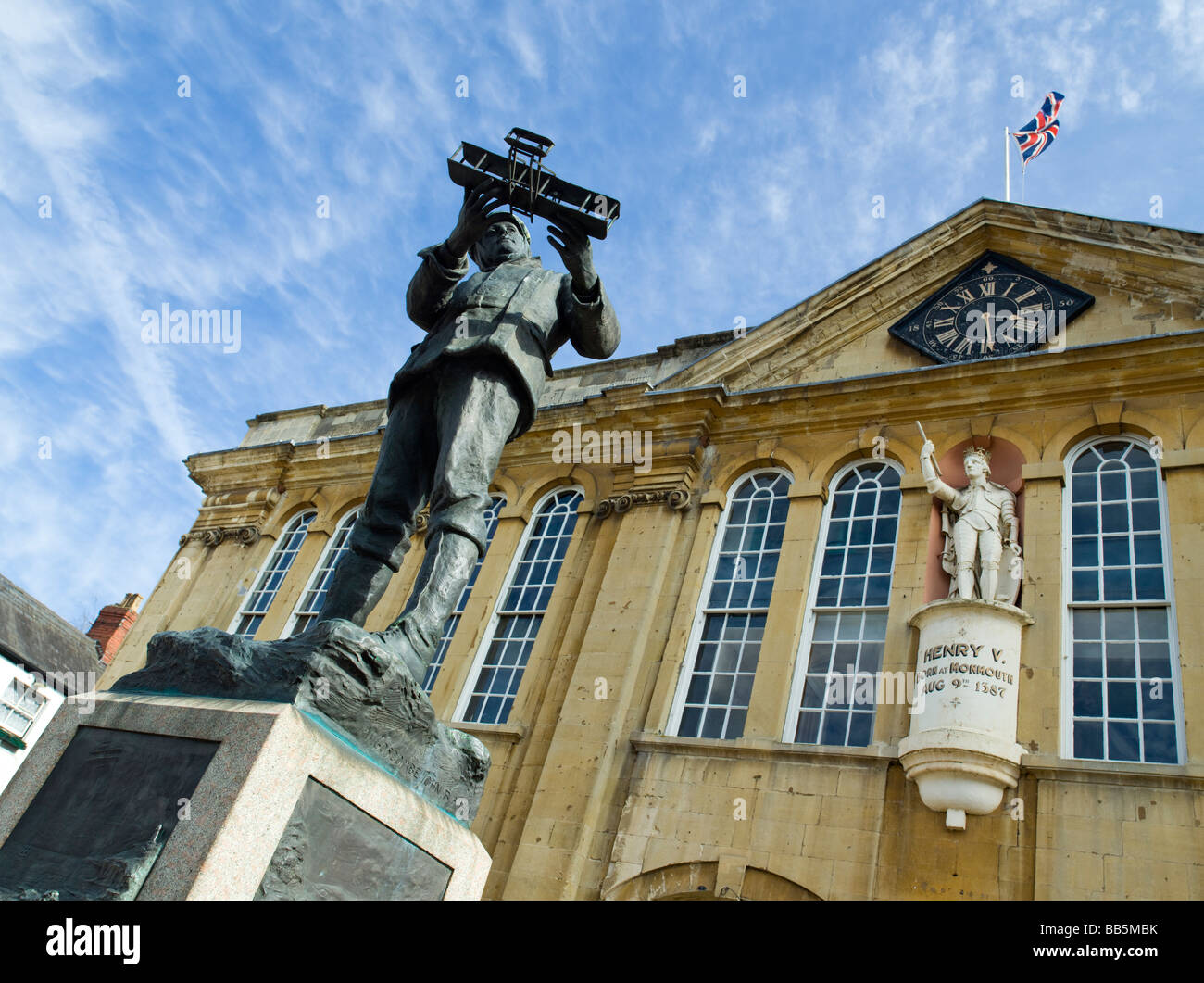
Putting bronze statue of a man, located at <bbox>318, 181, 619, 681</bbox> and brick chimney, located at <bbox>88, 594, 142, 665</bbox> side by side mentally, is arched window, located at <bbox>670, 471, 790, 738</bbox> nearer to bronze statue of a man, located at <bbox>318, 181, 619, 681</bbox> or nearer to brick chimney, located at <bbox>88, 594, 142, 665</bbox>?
bronze statue of a man, located at <bbox>318, 181, 619, 681</bbox>

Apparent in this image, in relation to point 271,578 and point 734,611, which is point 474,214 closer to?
point 734,611

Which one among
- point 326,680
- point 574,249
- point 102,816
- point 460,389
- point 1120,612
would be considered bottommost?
point 102,816

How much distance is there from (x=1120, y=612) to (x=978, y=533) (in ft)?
5.21

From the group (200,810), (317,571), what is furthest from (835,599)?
(317,571)

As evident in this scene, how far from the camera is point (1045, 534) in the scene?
397 inches

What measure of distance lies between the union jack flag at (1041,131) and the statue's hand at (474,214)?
39.9ft

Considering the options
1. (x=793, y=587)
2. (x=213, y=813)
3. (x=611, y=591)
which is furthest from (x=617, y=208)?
(x=611, y=591)

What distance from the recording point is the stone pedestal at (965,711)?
8.38 meters

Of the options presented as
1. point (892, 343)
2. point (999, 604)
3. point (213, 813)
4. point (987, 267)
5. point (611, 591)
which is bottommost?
point (213, 813)

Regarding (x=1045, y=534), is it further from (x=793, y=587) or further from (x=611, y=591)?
(x=611, y=591)

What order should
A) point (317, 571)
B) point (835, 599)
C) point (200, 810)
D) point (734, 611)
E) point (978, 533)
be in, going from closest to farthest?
point (200, 810) < point (978, 533) < point (835, 599) < point (734, 611) < point (317, 571)

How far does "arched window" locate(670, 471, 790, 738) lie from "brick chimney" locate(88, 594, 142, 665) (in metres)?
23.1

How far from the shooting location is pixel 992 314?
12.7 meters
